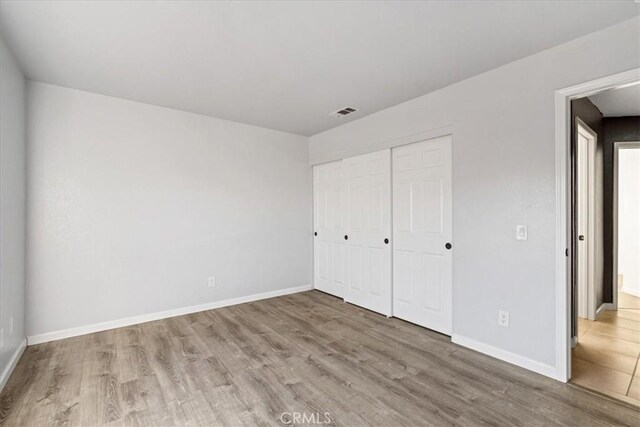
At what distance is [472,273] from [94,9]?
136 inches

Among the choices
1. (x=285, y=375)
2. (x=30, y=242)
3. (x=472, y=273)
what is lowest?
(x=285, y=375)

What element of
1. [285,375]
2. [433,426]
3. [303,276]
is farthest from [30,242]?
[433,426]

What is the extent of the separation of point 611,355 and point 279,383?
2840 mm

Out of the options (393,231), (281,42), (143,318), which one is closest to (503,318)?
(393,231)

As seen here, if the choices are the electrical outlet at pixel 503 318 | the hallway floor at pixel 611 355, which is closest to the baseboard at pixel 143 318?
the electrical outlet at pixel 503 318

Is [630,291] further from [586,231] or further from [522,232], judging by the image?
[522,232]

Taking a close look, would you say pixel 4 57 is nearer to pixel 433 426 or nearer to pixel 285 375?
pixel 285 375

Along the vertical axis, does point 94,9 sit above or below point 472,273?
above

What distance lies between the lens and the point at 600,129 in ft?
11.7

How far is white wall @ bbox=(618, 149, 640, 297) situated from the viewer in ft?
14.3

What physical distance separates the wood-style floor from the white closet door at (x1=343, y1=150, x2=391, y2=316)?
0.67 meters

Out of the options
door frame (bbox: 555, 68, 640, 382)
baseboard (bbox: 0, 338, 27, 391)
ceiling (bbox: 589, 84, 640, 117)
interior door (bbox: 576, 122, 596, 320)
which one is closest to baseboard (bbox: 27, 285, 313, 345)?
baseboard (bbox: 0, 338, 27, 391)

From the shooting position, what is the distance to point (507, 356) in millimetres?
2463

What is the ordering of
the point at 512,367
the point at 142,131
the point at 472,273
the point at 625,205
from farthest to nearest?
the point at 625,205, the point at 142,131, the point at 472,273, the point at 512,367
